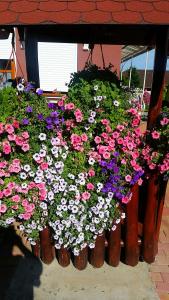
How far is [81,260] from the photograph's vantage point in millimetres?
3221

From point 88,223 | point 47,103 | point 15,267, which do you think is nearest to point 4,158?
point 47,103

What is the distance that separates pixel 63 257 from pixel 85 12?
2326 mm

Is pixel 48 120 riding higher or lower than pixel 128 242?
higher

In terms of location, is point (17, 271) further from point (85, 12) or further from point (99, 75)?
point (85, 12)

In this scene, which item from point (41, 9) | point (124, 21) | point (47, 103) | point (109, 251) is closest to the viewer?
point (124, 21)

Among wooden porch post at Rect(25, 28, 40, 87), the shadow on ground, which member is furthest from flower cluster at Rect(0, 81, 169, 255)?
wooden porch post at Rect(25, 28, 40, 87)

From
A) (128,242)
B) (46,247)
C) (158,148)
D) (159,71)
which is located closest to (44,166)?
(46,247)

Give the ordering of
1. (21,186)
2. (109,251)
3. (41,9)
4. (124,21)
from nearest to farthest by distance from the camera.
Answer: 1. (124,21)
2. (41,9)
3. (21,186)
4. (109,251)

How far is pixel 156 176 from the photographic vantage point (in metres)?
3.05

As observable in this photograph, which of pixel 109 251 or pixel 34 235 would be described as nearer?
pixel 34 235

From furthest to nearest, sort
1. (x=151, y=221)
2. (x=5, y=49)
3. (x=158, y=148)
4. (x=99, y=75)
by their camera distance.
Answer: (x=5, y=49), (x=99, y=75), (x=151, y=221), (x=158, y=148)

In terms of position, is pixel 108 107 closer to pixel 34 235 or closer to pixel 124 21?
pixel 124 21

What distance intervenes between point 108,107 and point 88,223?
3.62 feet

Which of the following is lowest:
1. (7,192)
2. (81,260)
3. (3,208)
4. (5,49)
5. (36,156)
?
(81,260)
